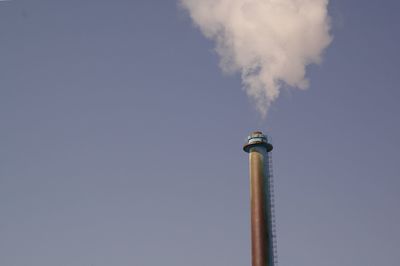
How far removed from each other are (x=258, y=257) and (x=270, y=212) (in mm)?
4066

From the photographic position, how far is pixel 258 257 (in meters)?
35.3

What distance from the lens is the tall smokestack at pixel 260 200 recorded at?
117 ft

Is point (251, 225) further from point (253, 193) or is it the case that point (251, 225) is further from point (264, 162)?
point (264, 162)

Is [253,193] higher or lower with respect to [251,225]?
higher

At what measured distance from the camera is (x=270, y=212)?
122 ft

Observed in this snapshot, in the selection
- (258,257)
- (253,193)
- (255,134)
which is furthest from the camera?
(255,134)

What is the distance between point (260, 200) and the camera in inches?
1468

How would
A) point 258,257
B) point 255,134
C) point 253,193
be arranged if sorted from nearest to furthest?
point 258,257
point 253,193
point 255,134

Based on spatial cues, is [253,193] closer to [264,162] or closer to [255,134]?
[264,162]

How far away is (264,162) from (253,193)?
3.27 meters

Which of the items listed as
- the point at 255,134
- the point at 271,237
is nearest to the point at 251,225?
the point at 271,237

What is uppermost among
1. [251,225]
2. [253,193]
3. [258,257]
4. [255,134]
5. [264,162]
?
[255,134]

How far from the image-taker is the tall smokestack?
35531mm

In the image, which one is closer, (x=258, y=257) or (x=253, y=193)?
(x=258, y=257)
